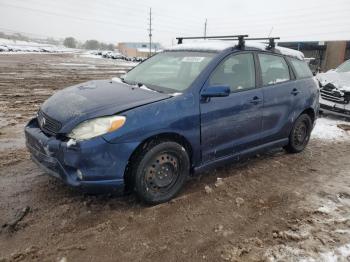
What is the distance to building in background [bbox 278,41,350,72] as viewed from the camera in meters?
30.0

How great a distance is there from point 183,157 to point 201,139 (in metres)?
0.32

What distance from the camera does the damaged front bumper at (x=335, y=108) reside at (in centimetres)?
847

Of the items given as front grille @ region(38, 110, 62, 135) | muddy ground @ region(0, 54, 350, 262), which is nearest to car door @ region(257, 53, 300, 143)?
muddy ground @ region(0, 54, 350, 262)

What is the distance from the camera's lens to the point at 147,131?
3.34 metres

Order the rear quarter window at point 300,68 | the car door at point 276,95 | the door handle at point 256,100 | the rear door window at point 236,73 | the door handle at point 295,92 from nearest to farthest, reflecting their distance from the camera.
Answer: the rear door window at point 236,73 < the door handle at point 256,100 < the car door at point 276,95 < the door handle at point 295,92 < the rear quarter window at point 300,68

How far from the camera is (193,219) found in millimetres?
3451

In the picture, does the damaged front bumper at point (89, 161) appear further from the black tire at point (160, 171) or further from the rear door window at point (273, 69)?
the rear door window at point (273, 69)

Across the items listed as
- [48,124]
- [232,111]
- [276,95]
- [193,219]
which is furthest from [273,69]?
[48,124]

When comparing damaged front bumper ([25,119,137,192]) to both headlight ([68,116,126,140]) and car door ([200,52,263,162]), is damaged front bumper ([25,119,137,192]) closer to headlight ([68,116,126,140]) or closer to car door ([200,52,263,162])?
headlight ([68,116,126,140])

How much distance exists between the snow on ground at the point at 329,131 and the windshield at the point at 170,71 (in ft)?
12.8

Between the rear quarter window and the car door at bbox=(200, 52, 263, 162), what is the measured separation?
3.89 ft

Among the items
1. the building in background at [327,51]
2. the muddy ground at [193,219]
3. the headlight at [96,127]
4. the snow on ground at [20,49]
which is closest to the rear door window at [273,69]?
the muddy ground at [193,219]

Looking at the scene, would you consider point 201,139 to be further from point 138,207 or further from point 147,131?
point 138,207

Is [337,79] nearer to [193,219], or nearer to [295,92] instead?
[295,92]
